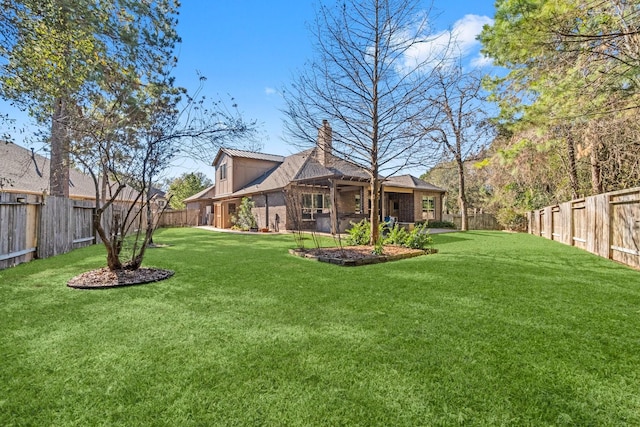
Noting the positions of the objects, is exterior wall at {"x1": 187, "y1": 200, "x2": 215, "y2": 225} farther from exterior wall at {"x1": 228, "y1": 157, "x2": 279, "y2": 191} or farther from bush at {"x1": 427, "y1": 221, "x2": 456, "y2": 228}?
bush at {"x1": 427, "y1": 221, "x2": 456, "y2": 228}

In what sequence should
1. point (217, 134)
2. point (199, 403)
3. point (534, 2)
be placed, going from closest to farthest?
point (199, 403) → point (534, 2) → point (217, 134)

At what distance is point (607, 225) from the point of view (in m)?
7.39

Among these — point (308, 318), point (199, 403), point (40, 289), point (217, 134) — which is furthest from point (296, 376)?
point (217, 134)

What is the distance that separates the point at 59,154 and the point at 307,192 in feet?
37.7

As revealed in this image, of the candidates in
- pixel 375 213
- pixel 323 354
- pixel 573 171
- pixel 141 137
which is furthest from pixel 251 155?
pixel 323 354

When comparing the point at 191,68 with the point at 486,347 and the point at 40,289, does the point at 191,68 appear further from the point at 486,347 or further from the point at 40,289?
the point at 486,347

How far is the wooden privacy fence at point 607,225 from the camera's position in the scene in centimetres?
638

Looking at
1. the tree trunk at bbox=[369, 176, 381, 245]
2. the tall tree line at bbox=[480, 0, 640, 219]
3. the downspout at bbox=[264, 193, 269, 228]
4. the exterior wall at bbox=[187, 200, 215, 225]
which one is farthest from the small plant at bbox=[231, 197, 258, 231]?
the tall tree line at bbox=[480, 0, 640, 219]

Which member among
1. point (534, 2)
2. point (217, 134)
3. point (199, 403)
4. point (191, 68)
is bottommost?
point (199, 403)

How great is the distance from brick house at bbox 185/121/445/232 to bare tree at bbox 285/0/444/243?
519 cm

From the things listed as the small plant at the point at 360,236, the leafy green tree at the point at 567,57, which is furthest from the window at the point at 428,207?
the leafy green tree at the point at 567,57

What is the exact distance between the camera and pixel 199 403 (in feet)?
6.47

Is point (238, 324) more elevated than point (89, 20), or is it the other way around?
point (89, 20)

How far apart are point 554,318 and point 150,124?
674 centimetres
